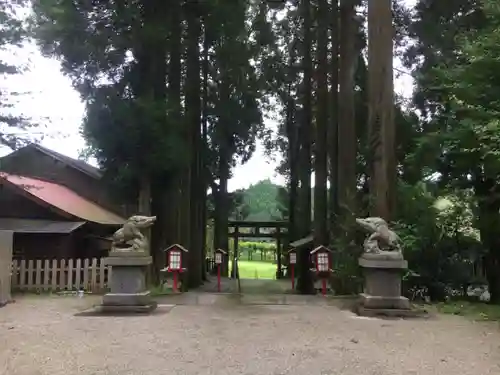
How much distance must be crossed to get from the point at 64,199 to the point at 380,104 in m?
11.8

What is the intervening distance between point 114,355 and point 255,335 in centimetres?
185

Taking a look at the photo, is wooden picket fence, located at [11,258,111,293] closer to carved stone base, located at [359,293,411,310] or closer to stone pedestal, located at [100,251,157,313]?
stone pedestal, located at [100,251,157,313]

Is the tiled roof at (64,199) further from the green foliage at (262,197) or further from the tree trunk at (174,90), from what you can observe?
the green foliage at (262,197)

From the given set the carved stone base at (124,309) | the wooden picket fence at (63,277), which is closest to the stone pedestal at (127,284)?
the carved stone base at (124,309)

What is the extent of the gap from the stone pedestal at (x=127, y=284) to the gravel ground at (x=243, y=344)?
513mm

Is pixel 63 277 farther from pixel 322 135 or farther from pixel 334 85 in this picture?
pixel 334 85

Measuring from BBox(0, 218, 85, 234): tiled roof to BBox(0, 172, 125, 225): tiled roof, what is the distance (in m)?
0.52

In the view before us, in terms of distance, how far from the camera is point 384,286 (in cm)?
786

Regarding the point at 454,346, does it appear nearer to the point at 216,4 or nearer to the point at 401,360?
the point at 401,360

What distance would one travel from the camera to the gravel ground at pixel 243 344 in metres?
4.60

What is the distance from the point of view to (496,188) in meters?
9.31

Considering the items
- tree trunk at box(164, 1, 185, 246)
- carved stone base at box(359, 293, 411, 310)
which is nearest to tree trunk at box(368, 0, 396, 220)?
carved stone base at box(359, 293, 411, 310)

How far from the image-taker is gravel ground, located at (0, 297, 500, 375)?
4.60 m

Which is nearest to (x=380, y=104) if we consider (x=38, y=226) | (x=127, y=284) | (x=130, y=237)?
(x=130, y=237)
